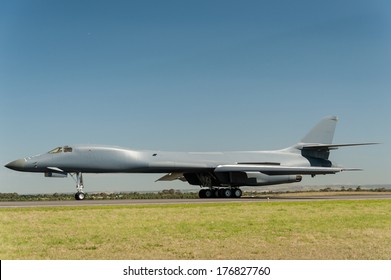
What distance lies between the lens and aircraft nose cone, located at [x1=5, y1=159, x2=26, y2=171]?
1383 inches

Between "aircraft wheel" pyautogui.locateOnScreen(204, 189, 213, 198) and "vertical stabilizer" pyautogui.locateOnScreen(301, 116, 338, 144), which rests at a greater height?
"vertical stabilizer" pyautogui.locateOnScreen(301, 116, 338, 144)

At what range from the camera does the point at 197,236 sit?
47.2ft

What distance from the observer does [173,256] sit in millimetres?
11430

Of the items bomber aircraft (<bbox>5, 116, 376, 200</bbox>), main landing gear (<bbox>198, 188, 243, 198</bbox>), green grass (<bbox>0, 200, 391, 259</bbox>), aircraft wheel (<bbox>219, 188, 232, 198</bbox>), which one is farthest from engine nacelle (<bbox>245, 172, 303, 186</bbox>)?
green grass (<bbox>0, 200, 391, 259</bbox>)

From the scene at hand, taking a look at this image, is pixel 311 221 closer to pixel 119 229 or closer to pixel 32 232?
pixel 119 229

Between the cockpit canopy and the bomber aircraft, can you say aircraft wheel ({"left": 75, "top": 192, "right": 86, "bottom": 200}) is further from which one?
the cockpit canopy

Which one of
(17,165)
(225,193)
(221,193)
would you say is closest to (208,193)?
(221,193)

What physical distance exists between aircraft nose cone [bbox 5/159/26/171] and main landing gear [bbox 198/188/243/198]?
1393cm

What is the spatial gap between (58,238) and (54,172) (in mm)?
22921

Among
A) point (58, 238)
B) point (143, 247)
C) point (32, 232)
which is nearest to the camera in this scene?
point (143, 247)

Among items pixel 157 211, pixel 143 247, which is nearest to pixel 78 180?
pixel 157 211

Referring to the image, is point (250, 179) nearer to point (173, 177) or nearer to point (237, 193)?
point (237, 193)

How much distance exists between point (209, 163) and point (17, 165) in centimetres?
1452

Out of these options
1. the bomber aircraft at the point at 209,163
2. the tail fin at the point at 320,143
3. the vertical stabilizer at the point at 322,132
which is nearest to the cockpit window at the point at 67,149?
the bomber aircraft at the point at 209,163
